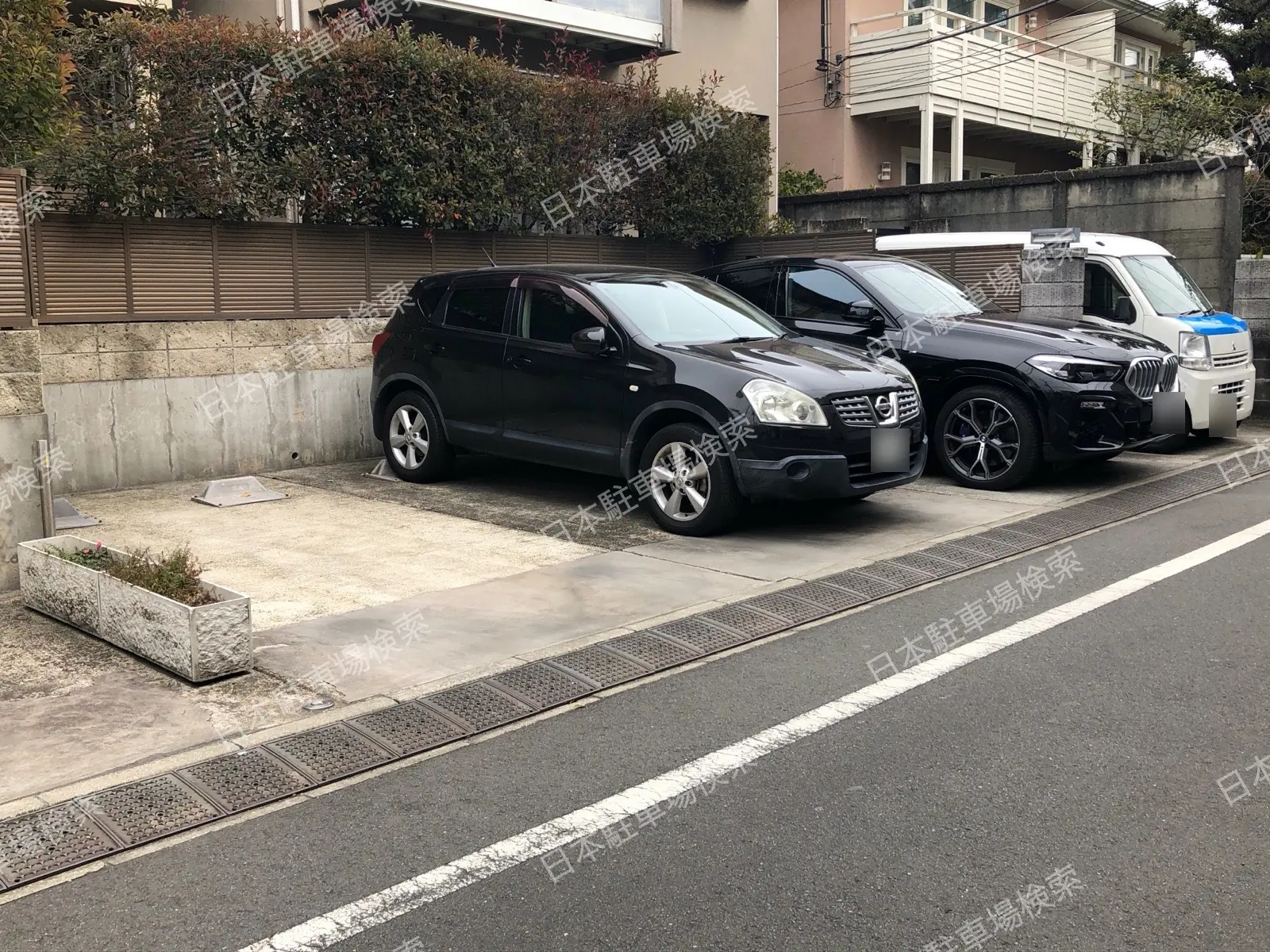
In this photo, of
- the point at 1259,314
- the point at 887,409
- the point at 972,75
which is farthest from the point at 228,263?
the point at 972,75

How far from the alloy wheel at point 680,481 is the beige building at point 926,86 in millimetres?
14168

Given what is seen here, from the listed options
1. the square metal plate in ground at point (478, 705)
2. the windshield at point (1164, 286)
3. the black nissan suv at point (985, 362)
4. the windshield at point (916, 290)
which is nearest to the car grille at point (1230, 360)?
the windshield at point (1164, 286)

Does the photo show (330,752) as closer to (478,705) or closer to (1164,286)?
(478,705)

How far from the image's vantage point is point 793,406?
25.9 feet

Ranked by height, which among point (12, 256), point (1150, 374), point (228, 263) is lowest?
point (1150, 374)

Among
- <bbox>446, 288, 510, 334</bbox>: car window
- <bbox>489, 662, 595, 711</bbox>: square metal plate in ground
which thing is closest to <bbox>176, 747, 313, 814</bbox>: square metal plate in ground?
<bbox>489, 662, 595, 711</bbox>: square metal plate in ground

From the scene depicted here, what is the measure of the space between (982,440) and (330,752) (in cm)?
677

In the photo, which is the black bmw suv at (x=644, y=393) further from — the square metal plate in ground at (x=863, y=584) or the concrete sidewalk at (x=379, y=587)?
the square metal plate in ground at (x=863, y=584)

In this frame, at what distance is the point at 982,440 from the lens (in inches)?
389

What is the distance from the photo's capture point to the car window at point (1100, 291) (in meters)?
12.0

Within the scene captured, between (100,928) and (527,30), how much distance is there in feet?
46.0

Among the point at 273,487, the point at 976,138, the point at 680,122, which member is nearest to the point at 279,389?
the point at 273,487

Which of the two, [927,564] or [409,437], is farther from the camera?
[409,437]

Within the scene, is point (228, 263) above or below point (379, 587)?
above
